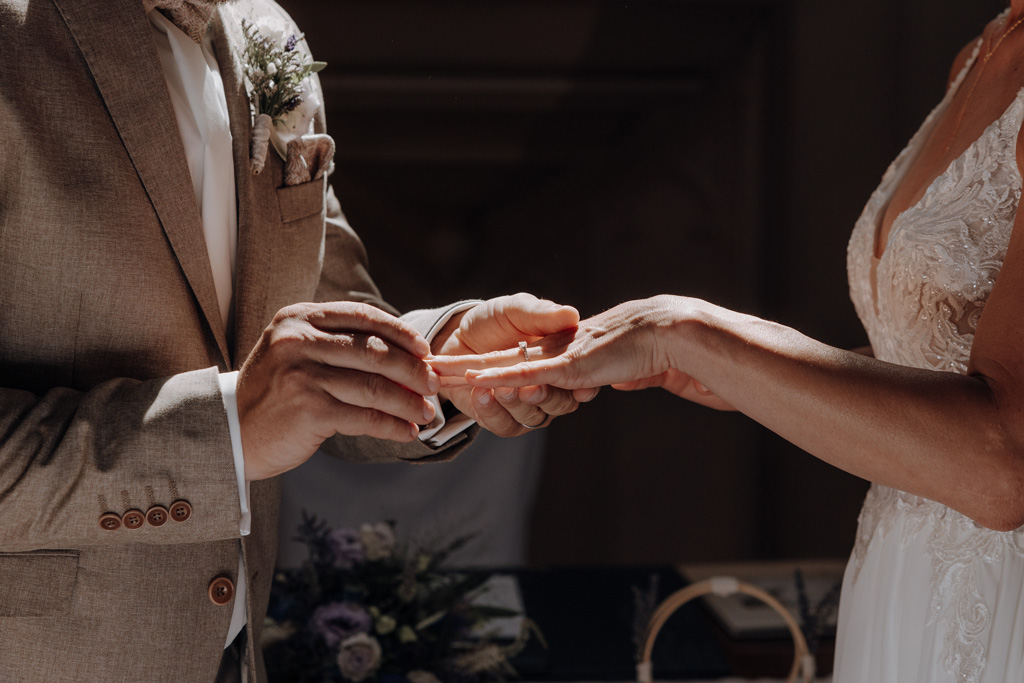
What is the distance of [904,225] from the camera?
129 cm

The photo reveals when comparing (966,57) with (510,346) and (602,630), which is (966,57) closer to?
(510,346)

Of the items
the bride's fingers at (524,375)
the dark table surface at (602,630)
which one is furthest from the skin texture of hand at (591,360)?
the dark table surface at (602,630)

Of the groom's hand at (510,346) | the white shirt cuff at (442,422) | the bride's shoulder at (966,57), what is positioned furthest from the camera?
the bride's shoulder at (966,57)

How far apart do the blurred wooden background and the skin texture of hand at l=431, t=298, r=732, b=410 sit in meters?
1.79

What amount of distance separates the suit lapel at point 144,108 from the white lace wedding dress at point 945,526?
1087 mm

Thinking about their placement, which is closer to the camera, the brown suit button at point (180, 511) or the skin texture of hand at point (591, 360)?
the brown suit button at point (180, 511)

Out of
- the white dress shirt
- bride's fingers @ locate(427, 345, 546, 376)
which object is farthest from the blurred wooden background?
bride's fingers @ locate(427, 345, 546, 376)

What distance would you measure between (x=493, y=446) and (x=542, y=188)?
99 centimetres

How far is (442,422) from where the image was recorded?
1365 millimetres

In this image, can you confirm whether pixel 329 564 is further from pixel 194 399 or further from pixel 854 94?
pixel 854 94

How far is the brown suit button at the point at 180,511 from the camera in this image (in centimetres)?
101

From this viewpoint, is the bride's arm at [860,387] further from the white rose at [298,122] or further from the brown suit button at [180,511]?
the white rose at [298,122]

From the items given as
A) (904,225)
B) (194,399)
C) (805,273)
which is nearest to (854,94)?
(805,273)

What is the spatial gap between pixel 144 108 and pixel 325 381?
47 cm
